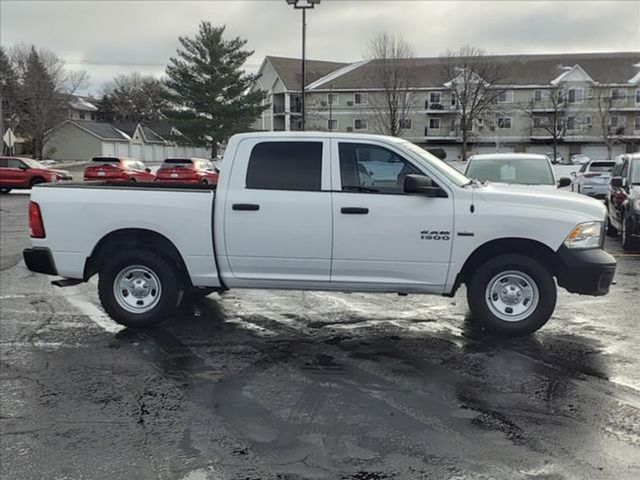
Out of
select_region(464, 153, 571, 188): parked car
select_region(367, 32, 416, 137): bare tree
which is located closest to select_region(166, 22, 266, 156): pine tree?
select_region(367, 32, 416, 137): bare tree

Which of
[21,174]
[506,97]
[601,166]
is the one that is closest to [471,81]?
[506,97]

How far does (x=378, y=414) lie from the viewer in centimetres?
431

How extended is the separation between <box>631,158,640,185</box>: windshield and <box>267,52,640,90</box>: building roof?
54.7 m

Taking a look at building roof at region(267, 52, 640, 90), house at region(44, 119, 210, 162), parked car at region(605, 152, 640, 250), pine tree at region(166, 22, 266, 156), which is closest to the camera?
parked car at region(605, 152, 640, 250)

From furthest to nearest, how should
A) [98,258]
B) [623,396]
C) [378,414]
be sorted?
1. [98,258]
2. [623,396]
3. [378,414]

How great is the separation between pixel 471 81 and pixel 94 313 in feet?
203

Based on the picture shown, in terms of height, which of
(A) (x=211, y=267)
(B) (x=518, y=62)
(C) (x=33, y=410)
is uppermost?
(B) (x=518, y=62)

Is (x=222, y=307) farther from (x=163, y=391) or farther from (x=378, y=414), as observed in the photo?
(x=378, y=414)

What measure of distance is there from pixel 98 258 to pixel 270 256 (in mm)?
1877

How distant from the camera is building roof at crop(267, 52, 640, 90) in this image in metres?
67.4

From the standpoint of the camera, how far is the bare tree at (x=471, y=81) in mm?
63500

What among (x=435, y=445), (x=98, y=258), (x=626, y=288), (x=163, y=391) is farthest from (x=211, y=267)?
(x=626, y=288)

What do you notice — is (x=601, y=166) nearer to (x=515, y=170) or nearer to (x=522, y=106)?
(x=515, y=170)

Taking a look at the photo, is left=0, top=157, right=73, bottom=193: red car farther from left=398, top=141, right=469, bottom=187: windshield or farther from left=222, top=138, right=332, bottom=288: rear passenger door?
left=398, top=141, right=469, bottom=187: windshield
